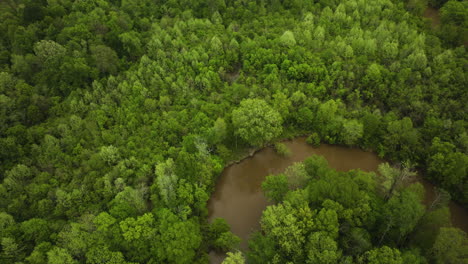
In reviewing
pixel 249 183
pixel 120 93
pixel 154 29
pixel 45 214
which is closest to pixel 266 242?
pixel 249 183

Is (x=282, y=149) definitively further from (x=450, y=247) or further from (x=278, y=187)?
(x=450, y=247)

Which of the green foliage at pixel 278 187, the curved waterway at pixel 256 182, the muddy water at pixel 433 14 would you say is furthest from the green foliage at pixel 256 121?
the muddy water at pixel 433 14

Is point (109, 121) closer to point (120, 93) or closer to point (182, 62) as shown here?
point (120, 93)

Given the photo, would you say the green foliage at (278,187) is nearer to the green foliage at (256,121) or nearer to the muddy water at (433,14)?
the green foliage at (256,121)

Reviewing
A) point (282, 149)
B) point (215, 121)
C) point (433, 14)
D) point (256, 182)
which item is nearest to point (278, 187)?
point (256, 182)

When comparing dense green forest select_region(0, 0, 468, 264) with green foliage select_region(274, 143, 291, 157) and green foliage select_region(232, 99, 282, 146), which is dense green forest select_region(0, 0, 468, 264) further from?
green foliage select_region(274, 143, 291, 157)
